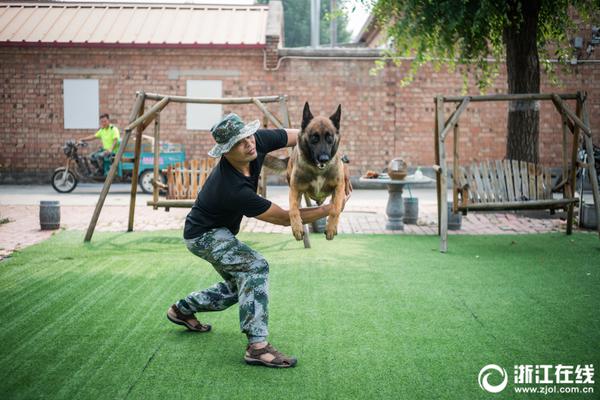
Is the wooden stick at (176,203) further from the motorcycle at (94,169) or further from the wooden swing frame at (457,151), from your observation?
the motorcycle at (94,169)

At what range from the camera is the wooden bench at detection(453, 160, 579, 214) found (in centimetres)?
863

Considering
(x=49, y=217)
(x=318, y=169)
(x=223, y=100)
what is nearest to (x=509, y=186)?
(x=223, y=100)

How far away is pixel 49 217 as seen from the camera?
9898 millimetres

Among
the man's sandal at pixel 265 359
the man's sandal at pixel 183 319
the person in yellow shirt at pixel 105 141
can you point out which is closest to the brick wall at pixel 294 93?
the person in yellow shirt at pixel 105 141

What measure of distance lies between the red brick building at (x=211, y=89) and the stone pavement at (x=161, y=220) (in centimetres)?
397

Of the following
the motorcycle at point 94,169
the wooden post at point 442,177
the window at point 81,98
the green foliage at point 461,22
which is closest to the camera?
the wooden post at point 442,177

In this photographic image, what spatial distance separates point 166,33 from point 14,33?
4678 millimetres

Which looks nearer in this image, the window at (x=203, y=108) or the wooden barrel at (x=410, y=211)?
the wooden barrel at (x=410, y=211)

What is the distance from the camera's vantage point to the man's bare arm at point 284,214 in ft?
14.1

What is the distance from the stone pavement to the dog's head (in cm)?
506

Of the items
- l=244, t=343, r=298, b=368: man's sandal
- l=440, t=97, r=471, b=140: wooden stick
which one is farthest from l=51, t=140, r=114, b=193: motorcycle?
l=244, t=343, r=298, b=368: man's sandal

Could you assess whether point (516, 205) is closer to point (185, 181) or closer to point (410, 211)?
point (410, 211)

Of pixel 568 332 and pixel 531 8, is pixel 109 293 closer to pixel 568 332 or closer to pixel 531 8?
pixel 568 332

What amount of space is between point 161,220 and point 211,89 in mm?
8128
